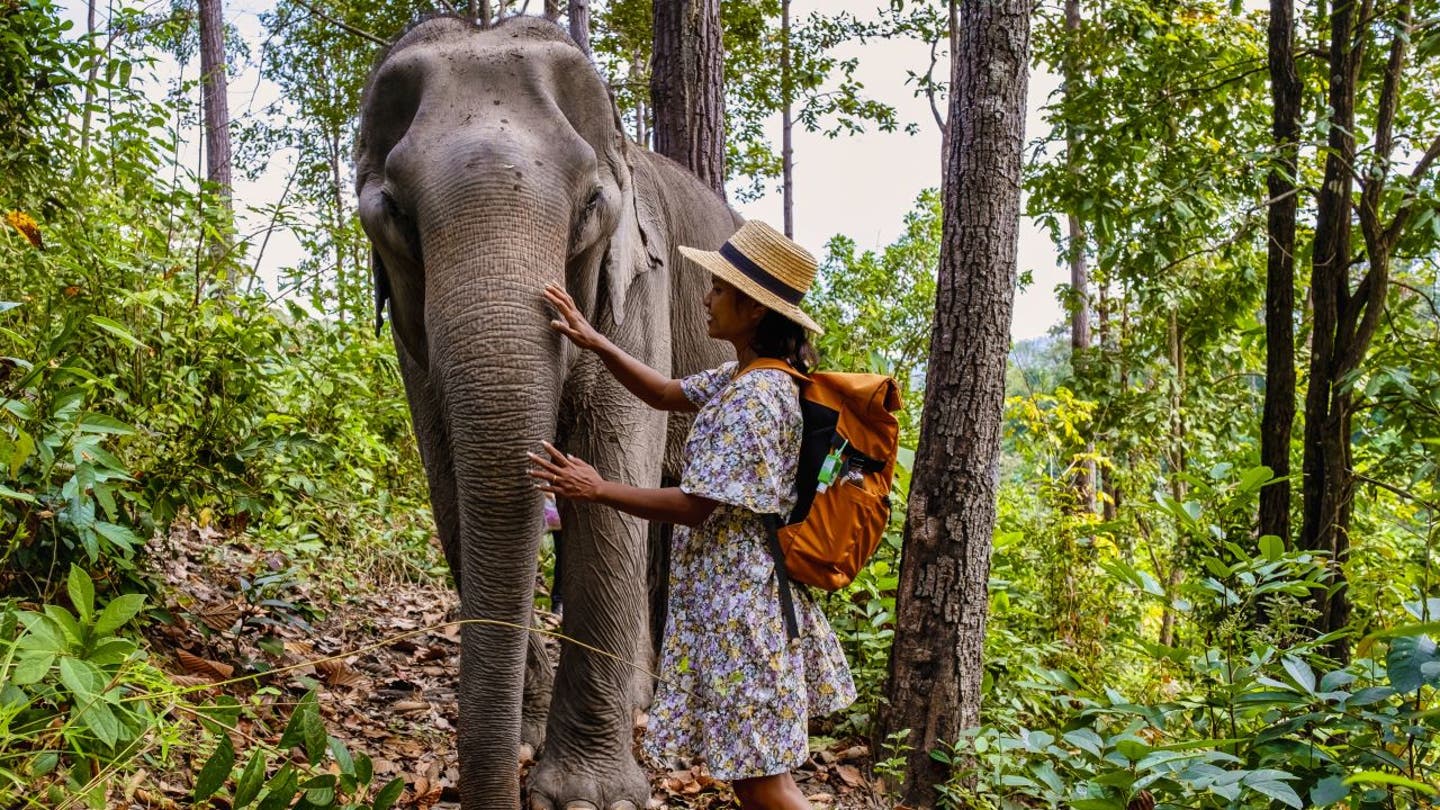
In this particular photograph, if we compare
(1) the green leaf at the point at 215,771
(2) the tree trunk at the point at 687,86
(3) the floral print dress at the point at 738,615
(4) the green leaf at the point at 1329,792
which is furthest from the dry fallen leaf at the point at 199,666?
(2) the tree trunk at the point at 687,86

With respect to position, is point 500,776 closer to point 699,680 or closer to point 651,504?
point 699,680

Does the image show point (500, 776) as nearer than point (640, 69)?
Yes

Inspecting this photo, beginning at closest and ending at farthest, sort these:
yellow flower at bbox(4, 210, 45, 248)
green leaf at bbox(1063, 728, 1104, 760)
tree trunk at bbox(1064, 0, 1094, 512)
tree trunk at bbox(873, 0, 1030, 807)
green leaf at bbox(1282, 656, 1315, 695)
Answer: green leaf at bbox(1282, 656, 1315, 695), green leaf at bbox(1063, 728, 1104, 760), tree trunk at bbox(873, 0, 1030, 807), yellow flower at bbox(4, 210, 45, 248), tree trunk at bbox(1064, 0, 1094, 512)

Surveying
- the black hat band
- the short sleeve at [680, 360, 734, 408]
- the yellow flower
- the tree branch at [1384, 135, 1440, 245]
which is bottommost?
the short sleeve at [680, 360, 734, 408]

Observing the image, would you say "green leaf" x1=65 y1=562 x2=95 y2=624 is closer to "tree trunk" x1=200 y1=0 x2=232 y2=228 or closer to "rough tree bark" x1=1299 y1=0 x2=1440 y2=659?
"rough tree bark" x1=1299 y1=0 x2=1440 y2=659

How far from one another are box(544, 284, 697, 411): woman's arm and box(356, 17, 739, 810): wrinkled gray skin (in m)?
0.06

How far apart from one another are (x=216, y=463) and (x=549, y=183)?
6.31ft

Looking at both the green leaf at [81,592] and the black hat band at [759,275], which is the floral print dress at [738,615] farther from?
the green leaf at [81,592]

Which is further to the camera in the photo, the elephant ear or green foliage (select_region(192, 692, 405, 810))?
the elephant ear

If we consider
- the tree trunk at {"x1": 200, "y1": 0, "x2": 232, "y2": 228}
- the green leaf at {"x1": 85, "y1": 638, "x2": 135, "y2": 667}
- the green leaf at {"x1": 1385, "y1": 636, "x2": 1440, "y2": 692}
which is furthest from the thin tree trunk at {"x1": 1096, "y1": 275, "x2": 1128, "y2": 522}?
the tree trunk at {"x1": 200, "y1": 0, "x2": 232, "y2": 228}

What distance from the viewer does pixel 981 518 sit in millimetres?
4406

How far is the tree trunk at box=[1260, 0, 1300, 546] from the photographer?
625 cm

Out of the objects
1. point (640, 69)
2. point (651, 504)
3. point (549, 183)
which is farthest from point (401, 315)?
point (640, 69)

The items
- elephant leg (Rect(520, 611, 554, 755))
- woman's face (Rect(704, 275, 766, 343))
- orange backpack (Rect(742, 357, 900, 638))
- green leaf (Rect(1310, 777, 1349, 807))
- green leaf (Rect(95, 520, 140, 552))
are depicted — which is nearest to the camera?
green leaf (Rect(1310, 777, 1349, 807))
